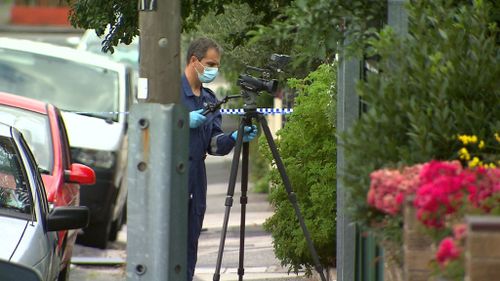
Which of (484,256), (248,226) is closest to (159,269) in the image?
(484,256)

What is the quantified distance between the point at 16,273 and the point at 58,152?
454 centimetres

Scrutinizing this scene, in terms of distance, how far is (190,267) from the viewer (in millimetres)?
8242

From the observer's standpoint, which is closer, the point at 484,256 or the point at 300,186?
the point at 484,256

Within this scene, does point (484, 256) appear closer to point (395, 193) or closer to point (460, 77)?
point (395, 193)

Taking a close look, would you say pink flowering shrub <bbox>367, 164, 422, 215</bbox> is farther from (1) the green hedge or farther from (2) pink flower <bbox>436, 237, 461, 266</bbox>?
(1) the green hedge

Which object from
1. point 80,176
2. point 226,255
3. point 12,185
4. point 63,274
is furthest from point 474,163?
point 226,255

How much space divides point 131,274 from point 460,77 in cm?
170

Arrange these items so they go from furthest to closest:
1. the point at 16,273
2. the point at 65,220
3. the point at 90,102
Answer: the point at 90,102, the point at 65,220, the point at 16,273

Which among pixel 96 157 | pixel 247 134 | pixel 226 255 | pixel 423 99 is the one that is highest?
pixel 423 99

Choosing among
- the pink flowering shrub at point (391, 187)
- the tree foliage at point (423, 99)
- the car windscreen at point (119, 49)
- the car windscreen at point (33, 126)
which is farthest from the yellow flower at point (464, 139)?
the car windscreen at point (119, 49)

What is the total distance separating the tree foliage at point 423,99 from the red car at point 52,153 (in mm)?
3799

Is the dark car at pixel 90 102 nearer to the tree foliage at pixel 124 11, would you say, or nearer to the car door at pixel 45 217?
the tree foliage at pixel 124 11

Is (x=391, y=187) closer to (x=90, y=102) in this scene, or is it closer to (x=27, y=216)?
(x=27, y=216)

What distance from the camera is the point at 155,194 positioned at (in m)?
5.97
